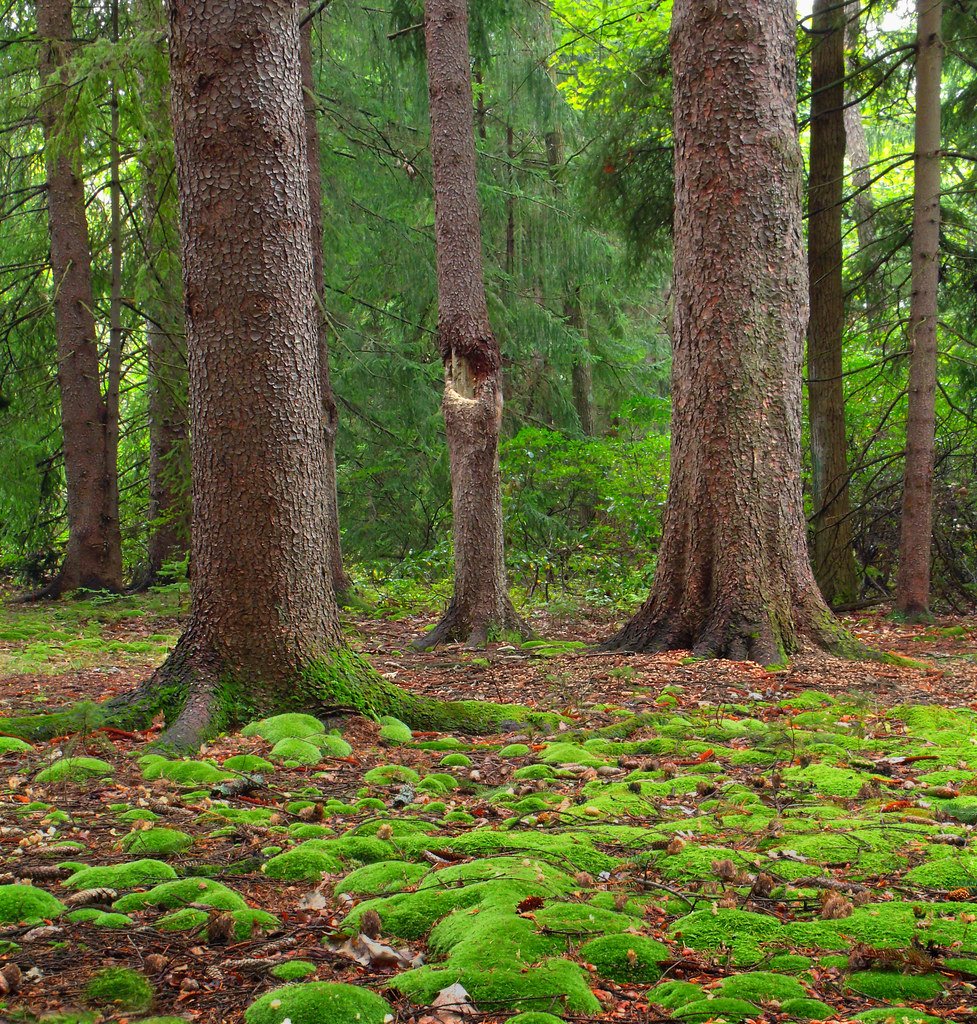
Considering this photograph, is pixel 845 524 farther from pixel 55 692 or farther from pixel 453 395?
pixel 55 692

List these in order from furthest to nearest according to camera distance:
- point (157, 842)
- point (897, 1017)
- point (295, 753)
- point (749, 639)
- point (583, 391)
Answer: point (583, 391), point (749, 639), point (295, 753), point (157, 842), point (897, 1017)

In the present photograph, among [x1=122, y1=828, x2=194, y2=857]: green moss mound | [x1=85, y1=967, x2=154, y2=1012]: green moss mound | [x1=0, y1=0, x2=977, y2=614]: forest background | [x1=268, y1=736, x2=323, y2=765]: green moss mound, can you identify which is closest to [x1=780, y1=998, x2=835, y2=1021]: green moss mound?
[x1=85, y1=967, x2=154, y2=1012]: green moss mound

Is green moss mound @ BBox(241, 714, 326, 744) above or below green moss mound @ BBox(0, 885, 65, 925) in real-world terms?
above

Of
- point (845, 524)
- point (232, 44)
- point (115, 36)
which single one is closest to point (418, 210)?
point (115, 36)

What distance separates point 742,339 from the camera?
22.4 ft

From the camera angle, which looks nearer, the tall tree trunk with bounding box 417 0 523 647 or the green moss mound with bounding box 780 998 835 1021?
the green moss mound with bounding box 780 998 835 1021

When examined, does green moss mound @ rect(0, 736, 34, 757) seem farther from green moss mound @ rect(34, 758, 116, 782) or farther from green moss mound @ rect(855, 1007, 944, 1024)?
green moss mound @ rect(855, 1007, 944, 1024)

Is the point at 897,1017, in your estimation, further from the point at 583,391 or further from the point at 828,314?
the point at 583,391

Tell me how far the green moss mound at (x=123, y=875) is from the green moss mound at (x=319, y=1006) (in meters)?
0.91

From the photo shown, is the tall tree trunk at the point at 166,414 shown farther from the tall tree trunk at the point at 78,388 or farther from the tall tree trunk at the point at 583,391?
the tall tree trunk at the point at 583,391

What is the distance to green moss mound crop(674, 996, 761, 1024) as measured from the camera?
80.6 inches

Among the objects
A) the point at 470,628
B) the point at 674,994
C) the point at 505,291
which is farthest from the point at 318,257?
the point at 674,994

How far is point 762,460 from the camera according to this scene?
681cm

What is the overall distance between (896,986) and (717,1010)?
1.50 ft
